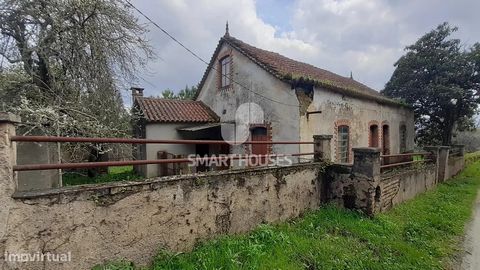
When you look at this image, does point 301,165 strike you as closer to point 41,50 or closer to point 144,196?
point 144,196

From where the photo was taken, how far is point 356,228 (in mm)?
5449

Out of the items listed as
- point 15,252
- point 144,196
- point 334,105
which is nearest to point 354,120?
point 334,105

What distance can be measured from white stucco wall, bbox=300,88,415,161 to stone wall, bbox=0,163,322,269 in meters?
4.80

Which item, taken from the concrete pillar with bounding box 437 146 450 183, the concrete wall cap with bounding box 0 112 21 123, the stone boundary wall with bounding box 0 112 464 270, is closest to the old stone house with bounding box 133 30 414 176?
the concrete pillar with bounding box 437 146 450 183

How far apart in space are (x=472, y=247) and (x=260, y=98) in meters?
7.39

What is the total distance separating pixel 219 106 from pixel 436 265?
10140mm

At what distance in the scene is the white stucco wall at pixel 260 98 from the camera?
30.8 feet

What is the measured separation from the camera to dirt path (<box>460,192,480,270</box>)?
179 inches

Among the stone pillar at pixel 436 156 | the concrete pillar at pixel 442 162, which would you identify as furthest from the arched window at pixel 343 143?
the concrete pillar at pixel 442 162

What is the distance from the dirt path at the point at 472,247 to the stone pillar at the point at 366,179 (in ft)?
5.61

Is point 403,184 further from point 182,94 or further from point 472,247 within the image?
point 182,94

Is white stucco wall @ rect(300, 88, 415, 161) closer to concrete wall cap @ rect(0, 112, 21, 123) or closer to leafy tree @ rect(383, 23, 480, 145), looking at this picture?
leafy tree @ rect(383, 23, 480, 145)

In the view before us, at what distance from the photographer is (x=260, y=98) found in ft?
34.6

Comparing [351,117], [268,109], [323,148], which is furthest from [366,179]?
[351,117]
